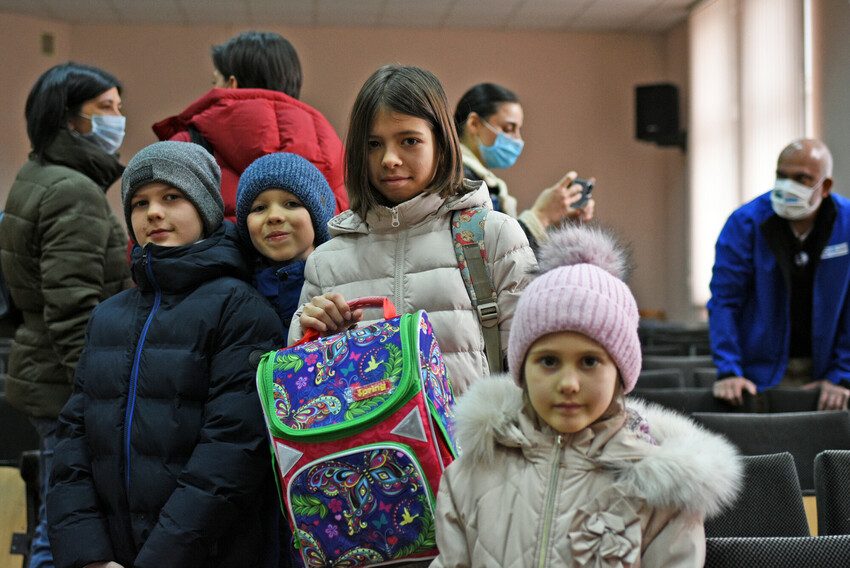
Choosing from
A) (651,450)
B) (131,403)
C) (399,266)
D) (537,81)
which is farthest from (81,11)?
(651,450)

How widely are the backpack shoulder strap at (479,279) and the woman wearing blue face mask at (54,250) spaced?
4.03 ft

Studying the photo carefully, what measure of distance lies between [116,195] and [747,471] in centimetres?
915

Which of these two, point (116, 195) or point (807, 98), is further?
point (116, 195)

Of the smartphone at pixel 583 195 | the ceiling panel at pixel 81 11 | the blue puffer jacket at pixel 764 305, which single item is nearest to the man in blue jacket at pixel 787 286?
the blue puffer jacket at pixel 764 305

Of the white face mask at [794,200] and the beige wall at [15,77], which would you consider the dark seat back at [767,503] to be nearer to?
the white face mask at [794,200]

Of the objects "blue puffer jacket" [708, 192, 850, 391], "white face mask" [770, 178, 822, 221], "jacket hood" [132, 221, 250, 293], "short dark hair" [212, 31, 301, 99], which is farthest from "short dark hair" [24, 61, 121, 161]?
"white face mask" [770, 178, 822, 221]

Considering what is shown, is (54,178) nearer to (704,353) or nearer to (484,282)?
(484,282)

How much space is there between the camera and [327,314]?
1.82 metres

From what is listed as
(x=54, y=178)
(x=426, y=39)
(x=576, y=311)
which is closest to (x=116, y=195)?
(x=426, y=39)

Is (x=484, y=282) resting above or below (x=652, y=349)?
above

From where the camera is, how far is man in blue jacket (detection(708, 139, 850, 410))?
3709mm

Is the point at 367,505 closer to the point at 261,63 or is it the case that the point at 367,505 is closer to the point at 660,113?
the point at 261,63

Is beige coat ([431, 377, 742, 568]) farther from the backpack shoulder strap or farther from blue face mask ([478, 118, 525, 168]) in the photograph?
blue face mask ([478, 118, 525, 168])

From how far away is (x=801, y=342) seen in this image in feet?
12.5
